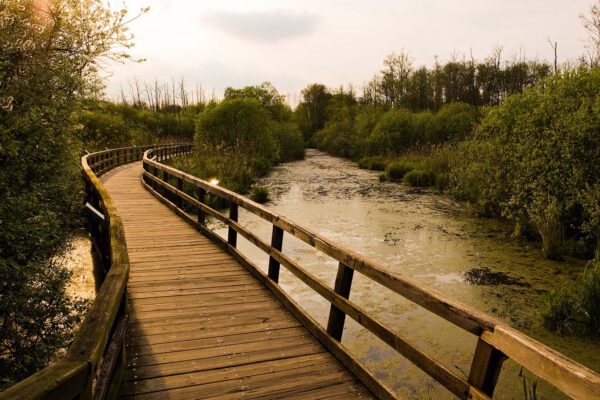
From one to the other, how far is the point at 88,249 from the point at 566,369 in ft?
30.3

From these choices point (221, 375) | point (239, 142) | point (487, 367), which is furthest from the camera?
point (239, 142)

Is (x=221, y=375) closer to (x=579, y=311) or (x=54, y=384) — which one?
(x=54, y=384)

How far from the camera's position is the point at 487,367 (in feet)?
6.75

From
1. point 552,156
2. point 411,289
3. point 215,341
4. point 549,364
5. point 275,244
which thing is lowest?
point 215,341

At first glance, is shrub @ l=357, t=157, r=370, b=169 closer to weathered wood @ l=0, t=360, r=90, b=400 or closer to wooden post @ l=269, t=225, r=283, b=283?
wooden post @ l=269, t=225, r=283, b=283

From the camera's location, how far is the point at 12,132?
16.8ft

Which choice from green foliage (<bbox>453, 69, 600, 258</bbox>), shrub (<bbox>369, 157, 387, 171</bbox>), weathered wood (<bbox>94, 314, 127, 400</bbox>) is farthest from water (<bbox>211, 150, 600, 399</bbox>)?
shrub (<bbox>369, 157, 387, 171</bbox>)

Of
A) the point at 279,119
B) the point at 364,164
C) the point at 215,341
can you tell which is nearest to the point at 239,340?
the point at 215,341

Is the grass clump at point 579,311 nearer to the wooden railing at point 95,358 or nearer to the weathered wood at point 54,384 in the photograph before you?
the wooden railing at point 95,358

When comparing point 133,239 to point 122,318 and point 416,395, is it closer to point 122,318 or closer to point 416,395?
point 122,318

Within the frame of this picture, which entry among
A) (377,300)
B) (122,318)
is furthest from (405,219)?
(122,318)

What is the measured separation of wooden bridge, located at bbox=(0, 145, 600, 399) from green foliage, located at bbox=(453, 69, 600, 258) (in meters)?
7.10

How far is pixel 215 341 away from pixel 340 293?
1202mm

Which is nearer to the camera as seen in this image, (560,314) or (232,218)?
(560,314)
